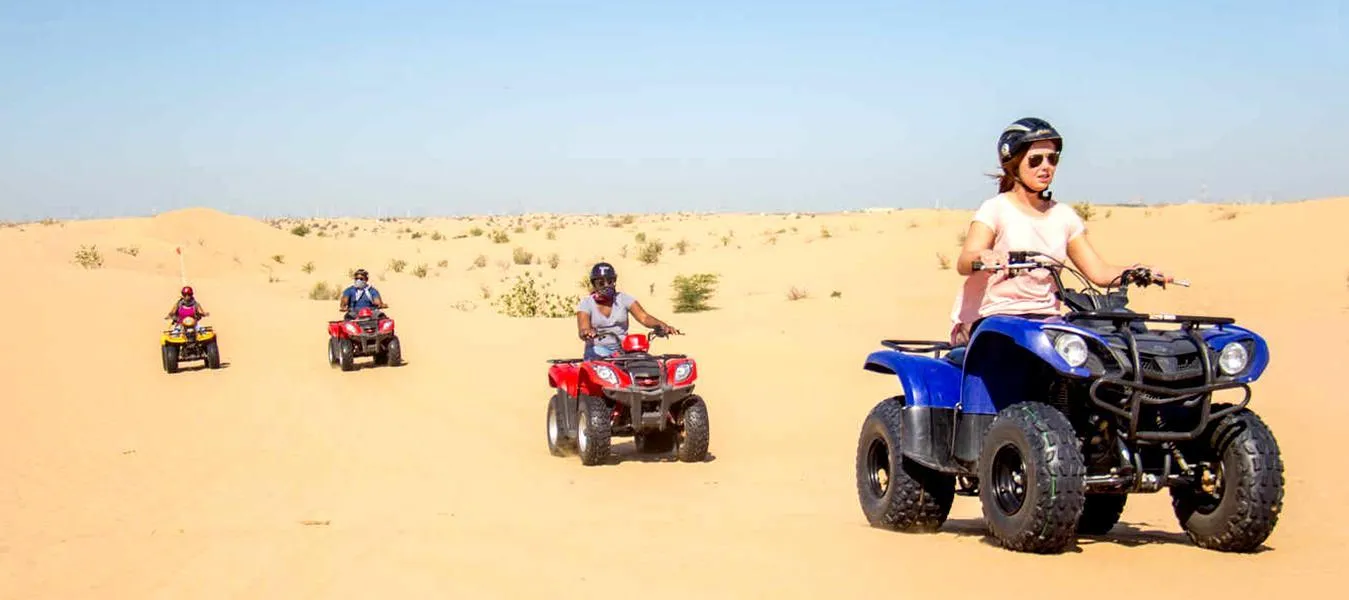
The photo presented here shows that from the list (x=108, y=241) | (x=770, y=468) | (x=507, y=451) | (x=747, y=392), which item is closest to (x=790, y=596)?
(x=770, y=468)

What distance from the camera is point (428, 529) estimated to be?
306 inches

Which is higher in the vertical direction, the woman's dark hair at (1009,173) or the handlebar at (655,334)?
the woman's dark hair at (1009,173)

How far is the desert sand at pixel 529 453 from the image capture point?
5902 mm

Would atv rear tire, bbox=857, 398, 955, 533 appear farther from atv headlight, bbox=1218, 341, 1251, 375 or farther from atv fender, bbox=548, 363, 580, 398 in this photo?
atv fender, bbox=548, 363, 580, 398

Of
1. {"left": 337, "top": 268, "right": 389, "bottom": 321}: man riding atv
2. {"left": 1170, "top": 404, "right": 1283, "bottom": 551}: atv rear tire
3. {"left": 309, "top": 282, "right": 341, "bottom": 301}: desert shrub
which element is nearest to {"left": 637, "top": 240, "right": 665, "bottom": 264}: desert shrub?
{"left": 309, "top": 282, "right": 341, "bottom": 301}: desert shrub

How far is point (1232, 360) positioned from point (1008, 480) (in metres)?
1.14

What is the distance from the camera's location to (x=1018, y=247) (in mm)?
6098

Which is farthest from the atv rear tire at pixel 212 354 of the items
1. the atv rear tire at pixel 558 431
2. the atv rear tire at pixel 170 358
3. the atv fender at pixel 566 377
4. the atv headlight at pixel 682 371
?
the atv headlight at pixel 682 371

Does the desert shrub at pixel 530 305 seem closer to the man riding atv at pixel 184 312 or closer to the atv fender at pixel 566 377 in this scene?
the man riding atv at pixel 184 312

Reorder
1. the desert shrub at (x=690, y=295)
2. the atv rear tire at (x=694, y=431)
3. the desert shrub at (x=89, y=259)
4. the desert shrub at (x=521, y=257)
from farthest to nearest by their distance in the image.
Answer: the desert shrub at (x=521, y=257)
the desert shrub at (x=89, y=259)
the desert shrub at (x=690, y=295)
the atv rear tire at (x=694, y=431)

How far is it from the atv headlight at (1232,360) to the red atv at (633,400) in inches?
246

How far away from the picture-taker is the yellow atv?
19.7m

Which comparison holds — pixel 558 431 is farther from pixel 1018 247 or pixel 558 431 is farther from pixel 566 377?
pixel 1018 247

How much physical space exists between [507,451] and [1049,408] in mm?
8217
